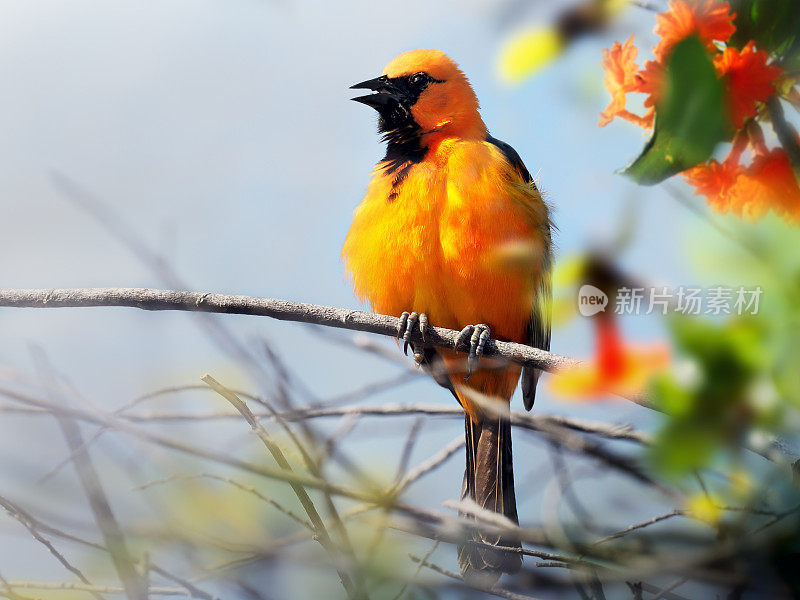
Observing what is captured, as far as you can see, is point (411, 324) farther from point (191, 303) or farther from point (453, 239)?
point (191, 303)

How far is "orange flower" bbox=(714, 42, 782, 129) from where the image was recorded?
326mm

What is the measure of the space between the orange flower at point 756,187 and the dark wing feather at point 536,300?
0.67 meters

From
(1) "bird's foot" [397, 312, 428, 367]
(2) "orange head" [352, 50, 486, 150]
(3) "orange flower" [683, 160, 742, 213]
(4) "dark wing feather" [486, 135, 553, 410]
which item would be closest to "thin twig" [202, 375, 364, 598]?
(3) "orange flower" [683, 160, 742, 213]

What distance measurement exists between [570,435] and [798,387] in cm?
20

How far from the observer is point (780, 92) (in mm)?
347

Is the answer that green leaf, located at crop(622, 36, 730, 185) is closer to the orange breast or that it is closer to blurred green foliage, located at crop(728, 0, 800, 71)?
blurred green foliage, located at crop(728, 0, 800, 71)

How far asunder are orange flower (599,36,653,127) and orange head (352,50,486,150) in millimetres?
749

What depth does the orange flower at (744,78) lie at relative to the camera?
0.33m

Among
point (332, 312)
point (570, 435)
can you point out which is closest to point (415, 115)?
point (332, 312)

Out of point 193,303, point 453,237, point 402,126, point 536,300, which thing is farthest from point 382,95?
point 193,303

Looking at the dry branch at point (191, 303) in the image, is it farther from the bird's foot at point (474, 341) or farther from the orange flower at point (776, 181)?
the orange flower at point (776, 181)

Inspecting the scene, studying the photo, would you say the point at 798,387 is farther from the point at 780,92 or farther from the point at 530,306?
the point at 530,306

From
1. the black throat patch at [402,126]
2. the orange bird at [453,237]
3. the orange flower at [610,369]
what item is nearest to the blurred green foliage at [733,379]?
the orange flower at [610,369]

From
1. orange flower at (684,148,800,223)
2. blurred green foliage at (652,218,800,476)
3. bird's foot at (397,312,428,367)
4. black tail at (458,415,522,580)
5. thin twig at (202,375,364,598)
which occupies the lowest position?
black tail at (458,415,522,580)
